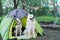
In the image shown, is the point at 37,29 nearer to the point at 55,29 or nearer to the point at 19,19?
the point at 19,19

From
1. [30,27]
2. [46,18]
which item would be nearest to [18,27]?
[30,27]

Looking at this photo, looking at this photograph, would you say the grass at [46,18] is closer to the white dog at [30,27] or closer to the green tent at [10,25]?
the green tent at [10,25]

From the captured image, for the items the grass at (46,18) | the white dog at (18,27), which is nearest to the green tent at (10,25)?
the white dog at (18,27)

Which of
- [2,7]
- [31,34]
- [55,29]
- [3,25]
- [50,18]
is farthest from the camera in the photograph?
[2,7]

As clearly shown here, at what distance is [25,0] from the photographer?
9469mm

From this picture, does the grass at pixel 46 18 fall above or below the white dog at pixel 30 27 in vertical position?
below

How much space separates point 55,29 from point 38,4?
7.72 ft

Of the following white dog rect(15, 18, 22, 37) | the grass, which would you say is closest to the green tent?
white dog rect(15, 18, 22, 37)

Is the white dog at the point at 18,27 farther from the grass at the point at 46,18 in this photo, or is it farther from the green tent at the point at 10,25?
the grass at the point at 46,18

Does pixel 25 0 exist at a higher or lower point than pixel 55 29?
→ higher

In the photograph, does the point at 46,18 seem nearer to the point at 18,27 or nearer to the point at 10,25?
the point at 10,25

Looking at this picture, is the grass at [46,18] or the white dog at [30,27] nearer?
the white dog at [30,27]

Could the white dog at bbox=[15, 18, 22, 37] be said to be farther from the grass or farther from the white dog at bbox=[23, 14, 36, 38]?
the grass

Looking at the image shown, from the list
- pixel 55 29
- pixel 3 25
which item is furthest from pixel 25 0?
pixel 3 25
